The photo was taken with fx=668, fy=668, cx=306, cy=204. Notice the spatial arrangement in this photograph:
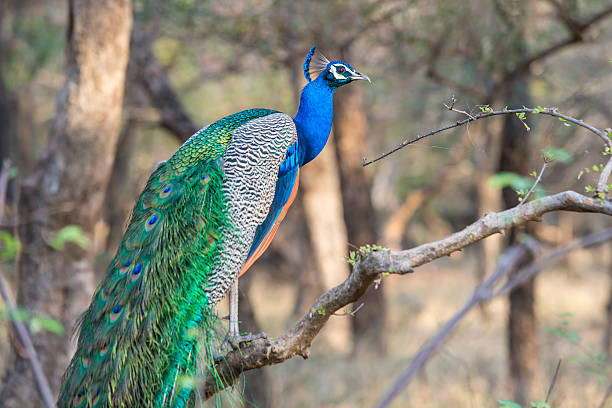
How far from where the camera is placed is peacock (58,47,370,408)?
2500 mm

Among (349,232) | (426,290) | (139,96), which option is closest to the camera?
(349,232)

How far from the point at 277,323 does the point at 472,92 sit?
573 cm

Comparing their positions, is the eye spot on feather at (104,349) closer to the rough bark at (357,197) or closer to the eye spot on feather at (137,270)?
the eye spot on feather at (137,270)

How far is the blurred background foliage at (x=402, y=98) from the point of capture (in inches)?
229

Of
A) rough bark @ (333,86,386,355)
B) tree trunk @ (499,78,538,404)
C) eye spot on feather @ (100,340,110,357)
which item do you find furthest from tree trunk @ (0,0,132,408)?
rough bark @ (333,86,386,355)

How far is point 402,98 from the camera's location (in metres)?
10.4

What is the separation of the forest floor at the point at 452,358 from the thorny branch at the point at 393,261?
382 millimetres

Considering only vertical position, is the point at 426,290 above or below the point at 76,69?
below

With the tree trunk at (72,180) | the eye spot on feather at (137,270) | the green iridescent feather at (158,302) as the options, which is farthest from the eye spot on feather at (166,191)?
the tree trunk at (72,180)

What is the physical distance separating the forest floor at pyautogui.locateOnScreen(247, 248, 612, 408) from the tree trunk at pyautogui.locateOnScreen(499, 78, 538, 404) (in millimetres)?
181

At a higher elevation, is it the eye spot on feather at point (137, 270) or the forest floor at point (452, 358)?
the eye spot on feather at point (137, 270)

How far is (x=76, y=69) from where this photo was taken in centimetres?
422

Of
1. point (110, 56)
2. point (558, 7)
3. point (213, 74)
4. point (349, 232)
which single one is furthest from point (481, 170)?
point (110, 56)

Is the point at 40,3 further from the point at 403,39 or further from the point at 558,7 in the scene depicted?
the point at 558,7
